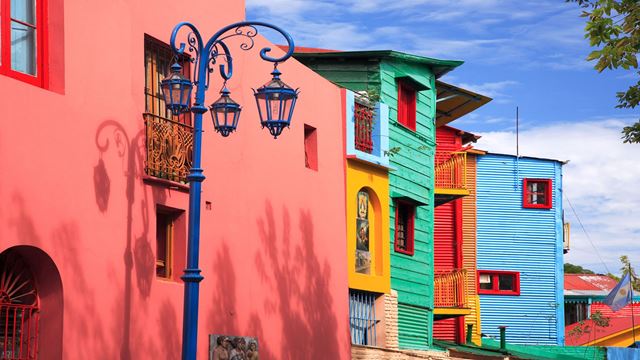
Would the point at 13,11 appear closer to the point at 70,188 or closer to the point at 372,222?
the point at 70,188

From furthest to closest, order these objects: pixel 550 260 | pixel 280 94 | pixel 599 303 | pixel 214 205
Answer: pixel 599 303, pixel 550 260, pixel 214 205, pixel 280 94

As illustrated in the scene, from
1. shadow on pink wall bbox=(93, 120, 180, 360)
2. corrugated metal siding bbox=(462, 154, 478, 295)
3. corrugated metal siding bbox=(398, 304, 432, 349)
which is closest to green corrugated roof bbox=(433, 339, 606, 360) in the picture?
corrugated metal siding bbox=(462, 154, 478, 295)

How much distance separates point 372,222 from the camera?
2656cm

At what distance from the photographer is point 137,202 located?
17.2 metres

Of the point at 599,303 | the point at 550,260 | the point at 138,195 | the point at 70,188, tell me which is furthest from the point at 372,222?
the point at 599,303

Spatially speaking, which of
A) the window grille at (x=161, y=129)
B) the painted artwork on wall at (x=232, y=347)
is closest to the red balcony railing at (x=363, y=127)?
the painted artwork on wall at (x=232, y=347)

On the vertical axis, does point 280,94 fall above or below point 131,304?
above

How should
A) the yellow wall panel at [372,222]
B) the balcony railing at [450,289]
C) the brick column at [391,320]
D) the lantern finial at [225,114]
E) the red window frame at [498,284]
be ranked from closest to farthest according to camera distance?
the lantern finial at [225,114]
the yellow wall panel at [372,222]
the brick column at [391,320]
the balcony railing at [450,289]
the red window frame at [498,284]

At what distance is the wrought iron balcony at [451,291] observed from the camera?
31.5 m

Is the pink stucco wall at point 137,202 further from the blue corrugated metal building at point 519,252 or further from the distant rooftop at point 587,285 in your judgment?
the distant rooftop at point 587,285

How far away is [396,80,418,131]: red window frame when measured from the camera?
94.2 ft

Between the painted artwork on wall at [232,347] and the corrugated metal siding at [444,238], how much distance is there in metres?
20.0

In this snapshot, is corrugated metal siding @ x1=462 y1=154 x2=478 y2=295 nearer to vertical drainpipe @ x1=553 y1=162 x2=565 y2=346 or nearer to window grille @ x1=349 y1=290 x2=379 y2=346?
vertical drainpipe @ x1=553 y1=162 x2=565 y2=346

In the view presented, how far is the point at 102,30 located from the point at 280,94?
11.6 feet
